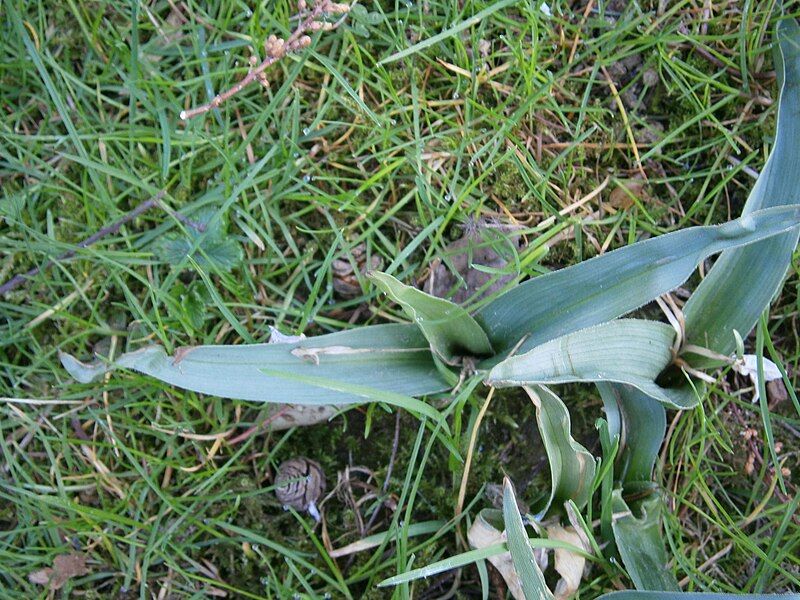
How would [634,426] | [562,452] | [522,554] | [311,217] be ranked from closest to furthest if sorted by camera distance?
[522,554]
[562,452]
[634,426]
[311,217]

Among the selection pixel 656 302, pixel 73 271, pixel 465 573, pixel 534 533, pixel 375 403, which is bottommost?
pixel 465 573

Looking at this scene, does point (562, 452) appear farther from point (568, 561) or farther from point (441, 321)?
point (441, 321)

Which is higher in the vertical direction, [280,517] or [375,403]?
[375,403]

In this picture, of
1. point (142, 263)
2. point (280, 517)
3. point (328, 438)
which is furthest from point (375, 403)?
point (142, 263)

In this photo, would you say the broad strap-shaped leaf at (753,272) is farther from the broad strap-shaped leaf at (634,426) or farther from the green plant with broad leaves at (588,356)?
the broad strap-shaped leaf at (634,426)

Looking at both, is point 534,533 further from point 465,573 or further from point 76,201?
point 76,201

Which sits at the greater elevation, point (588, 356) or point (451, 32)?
point (451, 32)

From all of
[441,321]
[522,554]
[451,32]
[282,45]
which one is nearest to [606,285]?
[441,321]
